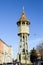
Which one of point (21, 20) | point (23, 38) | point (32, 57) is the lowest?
point (32, 57)

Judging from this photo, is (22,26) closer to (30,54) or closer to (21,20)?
(21,20)

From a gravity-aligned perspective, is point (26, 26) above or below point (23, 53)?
above

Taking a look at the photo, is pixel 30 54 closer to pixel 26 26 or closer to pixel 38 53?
pixel 38 53

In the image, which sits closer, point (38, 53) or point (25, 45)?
point (25, 45)

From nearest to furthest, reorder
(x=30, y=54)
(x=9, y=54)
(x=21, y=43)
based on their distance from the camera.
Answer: (x=21, y=43)
(x=30, y=54)
(x=9, y=54)

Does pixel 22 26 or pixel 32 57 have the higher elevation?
pixel 22 26

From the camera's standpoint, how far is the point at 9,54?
111m

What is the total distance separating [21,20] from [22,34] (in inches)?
274

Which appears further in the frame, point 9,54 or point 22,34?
point 9,54

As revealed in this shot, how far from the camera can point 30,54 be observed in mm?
96500

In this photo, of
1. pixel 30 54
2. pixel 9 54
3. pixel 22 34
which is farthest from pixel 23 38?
pixel 9 54

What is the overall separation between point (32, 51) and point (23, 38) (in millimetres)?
6876

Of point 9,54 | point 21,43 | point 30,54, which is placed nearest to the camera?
point 21,43

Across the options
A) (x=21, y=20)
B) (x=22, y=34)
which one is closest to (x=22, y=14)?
(x=21, y=20)
